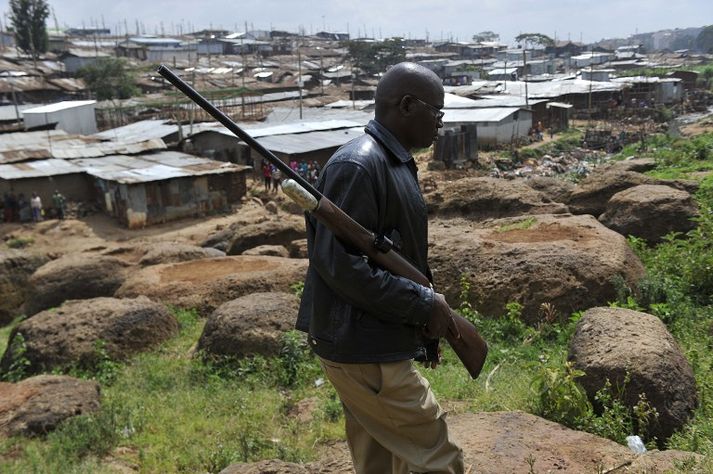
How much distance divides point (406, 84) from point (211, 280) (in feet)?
24.1

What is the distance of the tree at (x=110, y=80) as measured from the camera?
4453 cm

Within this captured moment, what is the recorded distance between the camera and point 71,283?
1055cm

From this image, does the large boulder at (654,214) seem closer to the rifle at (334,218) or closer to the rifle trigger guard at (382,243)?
the rifle at (334,218)

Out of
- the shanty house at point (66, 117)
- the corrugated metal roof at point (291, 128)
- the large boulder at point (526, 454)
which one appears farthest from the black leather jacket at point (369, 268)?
the shanty house at point (66, 117)

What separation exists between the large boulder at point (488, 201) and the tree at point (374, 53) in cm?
5428

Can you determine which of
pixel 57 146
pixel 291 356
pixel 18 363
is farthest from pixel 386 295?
pixel 57 146

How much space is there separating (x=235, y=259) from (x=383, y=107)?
313 inches

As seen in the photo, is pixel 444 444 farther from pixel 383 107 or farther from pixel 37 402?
pixel 37 402

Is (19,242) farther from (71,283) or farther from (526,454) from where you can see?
(526,454)

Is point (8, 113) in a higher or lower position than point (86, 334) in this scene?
higher

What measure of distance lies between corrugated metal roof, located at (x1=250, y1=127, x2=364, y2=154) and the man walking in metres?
22.0

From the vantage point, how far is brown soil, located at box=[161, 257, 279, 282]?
9797 millimetres

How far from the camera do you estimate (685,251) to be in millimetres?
8016

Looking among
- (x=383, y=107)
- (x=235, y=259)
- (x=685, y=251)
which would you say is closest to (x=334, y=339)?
(x=383, y=107)
